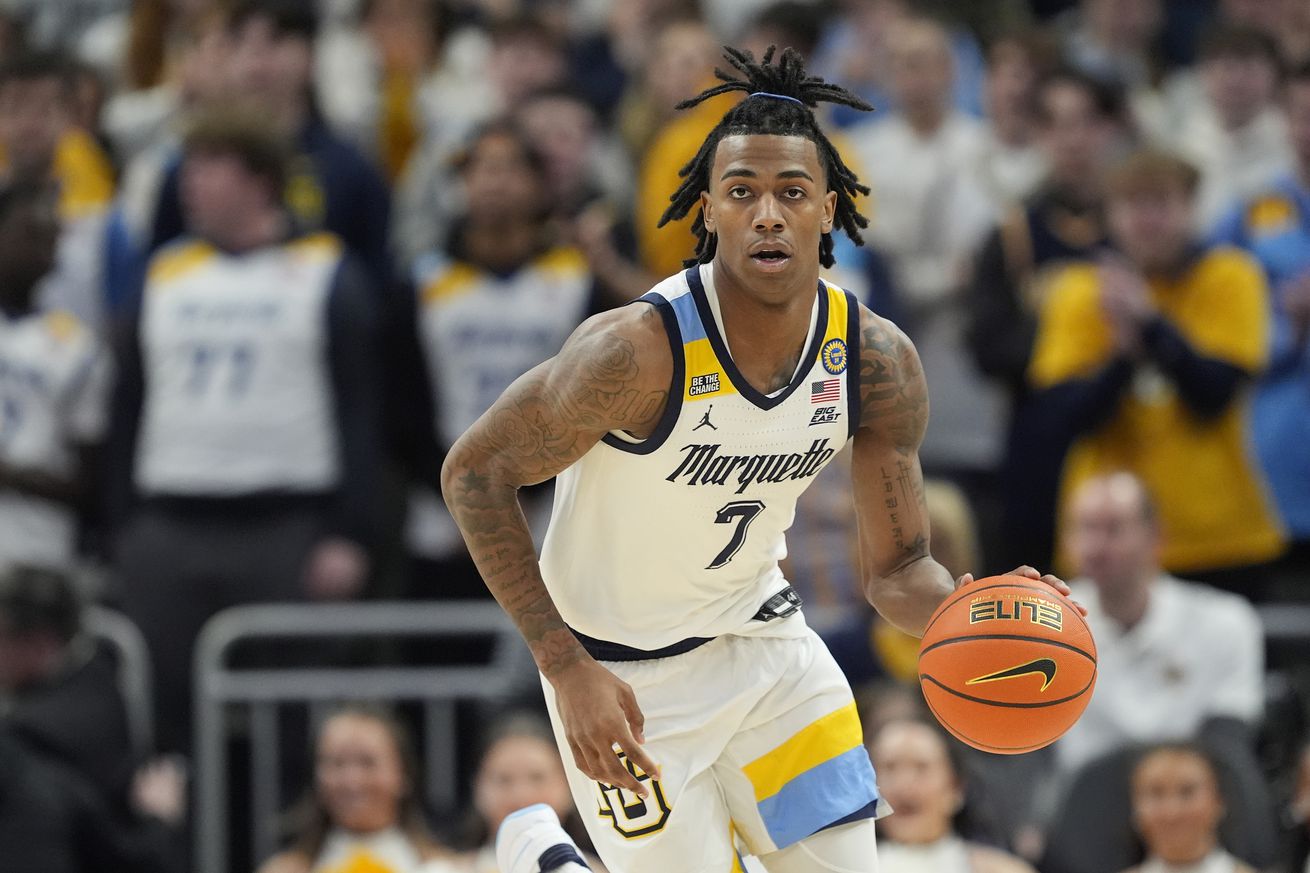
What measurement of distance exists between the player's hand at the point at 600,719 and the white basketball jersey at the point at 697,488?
1.20 ft

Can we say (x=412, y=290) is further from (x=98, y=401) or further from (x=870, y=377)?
(x=870, y=377)

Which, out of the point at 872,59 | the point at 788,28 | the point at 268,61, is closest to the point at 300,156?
the point at 268,61

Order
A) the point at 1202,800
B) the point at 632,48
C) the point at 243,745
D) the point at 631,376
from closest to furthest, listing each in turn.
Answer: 1. the point at 631,376
2. the point at 1202,800
3. the point at 243,745
4. the point at 632,48

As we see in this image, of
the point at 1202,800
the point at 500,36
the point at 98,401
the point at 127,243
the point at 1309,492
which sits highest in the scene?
the point at 500,36

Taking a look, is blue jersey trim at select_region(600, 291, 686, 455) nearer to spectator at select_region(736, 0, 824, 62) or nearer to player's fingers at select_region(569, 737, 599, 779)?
player's fingers at select_region(569, 737, 599, 779)

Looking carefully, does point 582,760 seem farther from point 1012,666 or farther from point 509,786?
point 509,786

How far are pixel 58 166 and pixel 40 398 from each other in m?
1.42

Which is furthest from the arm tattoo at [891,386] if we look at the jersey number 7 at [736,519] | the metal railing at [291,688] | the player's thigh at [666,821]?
the metal railing at [291,688]

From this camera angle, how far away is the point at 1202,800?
25.0 ft

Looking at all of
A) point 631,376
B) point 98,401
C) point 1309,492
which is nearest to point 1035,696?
point 631,376

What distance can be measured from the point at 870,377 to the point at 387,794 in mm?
3702

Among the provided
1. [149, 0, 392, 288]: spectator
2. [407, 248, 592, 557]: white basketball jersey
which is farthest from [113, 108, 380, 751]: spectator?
[149, 0, 392, 288]: spectator

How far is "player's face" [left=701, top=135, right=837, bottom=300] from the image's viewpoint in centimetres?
499

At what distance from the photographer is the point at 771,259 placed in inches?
197
